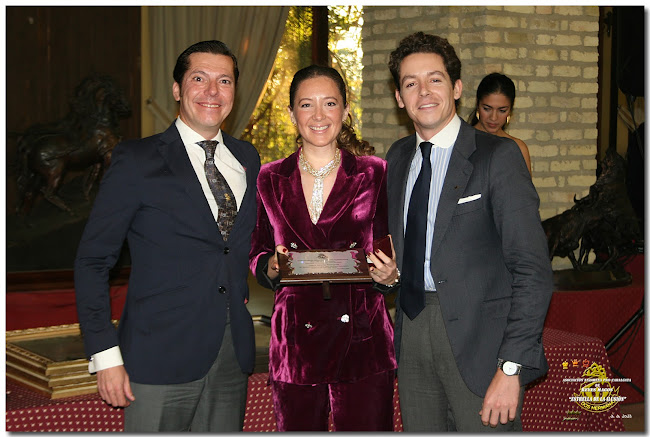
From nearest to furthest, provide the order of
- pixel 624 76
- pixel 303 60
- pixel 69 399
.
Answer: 1. pixel 69 399
2. pixel 624 76
3. pixel 303 60

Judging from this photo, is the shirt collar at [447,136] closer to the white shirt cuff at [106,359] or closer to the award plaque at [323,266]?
the award plaque at [323,266]

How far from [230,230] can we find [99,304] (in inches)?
19.0

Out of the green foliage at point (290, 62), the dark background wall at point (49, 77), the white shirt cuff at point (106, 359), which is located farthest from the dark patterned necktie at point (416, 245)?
the green foliage at point (290, 62)

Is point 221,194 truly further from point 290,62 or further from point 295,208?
point 290,62

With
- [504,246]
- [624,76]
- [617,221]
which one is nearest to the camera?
[504,246]

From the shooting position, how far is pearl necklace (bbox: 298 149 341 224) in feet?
8.45

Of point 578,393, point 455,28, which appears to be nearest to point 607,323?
point 578,393

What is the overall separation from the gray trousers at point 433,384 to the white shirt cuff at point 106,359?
940 mm

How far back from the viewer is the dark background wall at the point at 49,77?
684 cm

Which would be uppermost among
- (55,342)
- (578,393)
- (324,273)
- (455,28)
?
(455,28)

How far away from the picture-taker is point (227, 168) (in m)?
2.60

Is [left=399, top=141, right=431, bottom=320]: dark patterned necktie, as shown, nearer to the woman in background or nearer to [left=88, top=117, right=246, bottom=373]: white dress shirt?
[left=88, top=117, right=246, bottom=373]: white dress shirt

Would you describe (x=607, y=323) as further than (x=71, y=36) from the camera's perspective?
No

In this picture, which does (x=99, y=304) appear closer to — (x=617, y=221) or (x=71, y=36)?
(x=617, y=221)
